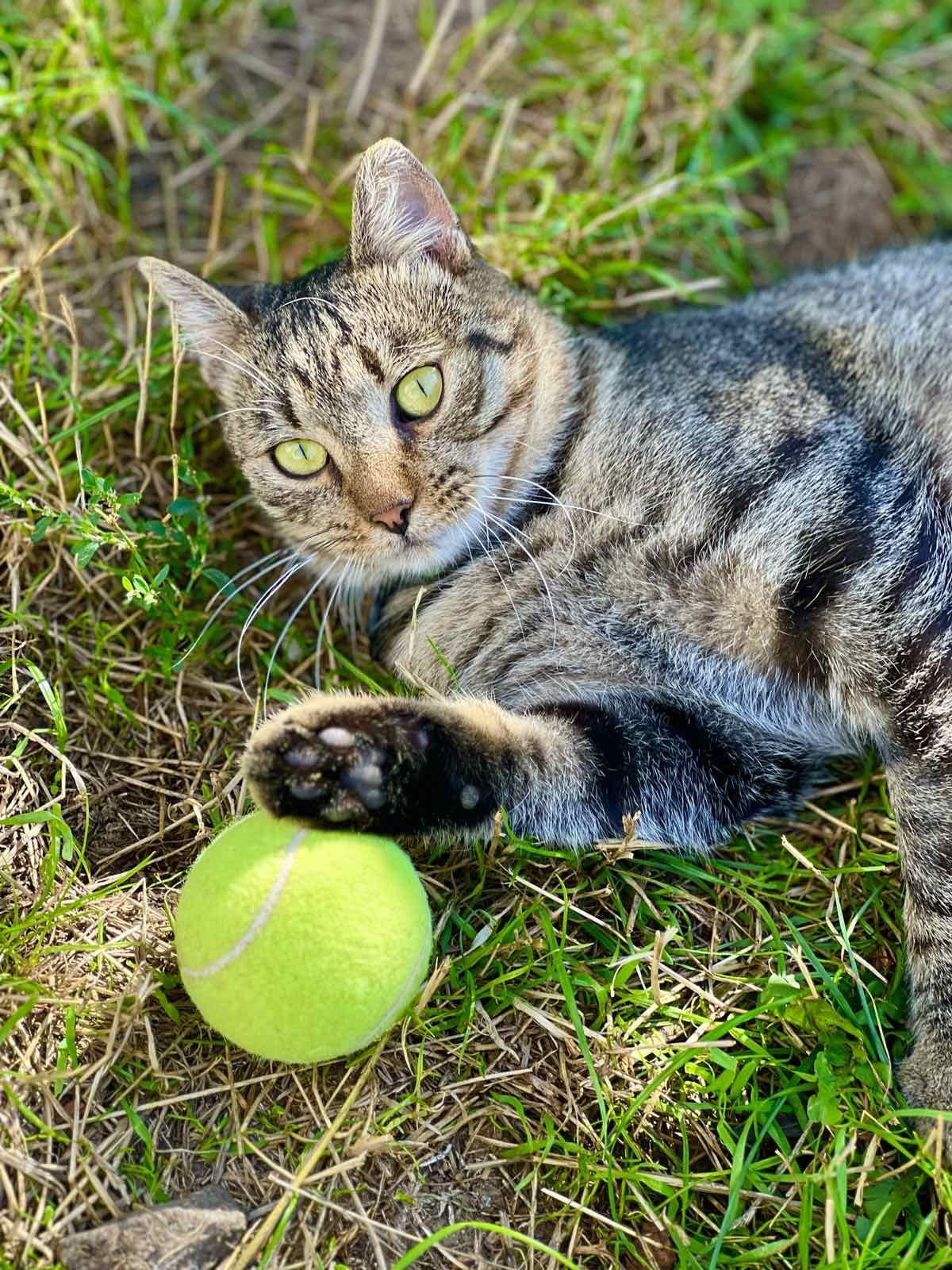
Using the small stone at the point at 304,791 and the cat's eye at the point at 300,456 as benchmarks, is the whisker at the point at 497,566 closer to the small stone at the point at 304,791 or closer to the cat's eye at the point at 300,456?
the cat's eye at the point at 300,456

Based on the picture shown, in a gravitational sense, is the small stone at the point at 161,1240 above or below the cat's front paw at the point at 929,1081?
below

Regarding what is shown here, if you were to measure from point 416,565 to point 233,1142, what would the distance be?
1.24m

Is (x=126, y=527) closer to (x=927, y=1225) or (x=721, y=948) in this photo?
(x=721, y=948)

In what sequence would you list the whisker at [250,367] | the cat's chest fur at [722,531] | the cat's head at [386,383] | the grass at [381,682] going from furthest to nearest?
the whisker at [250,367]
the cat's head at [386,383]
the cat's chest fur at [722,531]
the grass at [381,682]

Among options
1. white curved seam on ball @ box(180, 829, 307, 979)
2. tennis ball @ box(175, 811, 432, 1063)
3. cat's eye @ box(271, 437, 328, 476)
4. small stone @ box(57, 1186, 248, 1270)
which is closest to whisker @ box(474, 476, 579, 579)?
cat's eye @ box(271, 437, 328, 476)

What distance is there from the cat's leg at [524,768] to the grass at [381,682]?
12 cm

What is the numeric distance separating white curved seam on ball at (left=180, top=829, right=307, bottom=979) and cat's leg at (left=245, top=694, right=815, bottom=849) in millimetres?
88

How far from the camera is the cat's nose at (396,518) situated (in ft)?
7.45

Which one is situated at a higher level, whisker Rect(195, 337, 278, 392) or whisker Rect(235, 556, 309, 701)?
whisker Rect(195, 337, 278, 392)

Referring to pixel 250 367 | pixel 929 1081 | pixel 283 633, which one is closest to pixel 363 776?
pixel 283 633

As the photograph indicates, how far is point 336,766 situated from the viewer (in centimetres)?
185

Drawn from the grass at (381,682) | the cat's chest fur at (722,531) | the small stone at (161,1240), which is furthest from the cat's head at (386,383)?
the small stone at (161,1240)

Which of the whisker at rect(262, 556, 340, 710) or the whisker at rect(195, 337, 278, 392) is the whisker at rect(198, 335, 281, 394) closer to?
the whisker at rect(195, 337, 278, 392)

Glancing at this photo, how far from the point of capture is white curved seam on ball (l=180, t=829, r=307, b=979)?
5.60 ft
